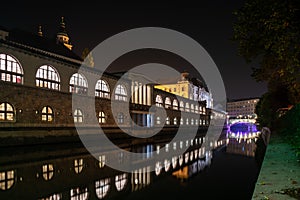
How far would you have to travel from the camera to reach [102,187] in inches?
376

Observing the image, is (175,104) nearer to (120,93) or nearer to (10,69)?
(120,93)

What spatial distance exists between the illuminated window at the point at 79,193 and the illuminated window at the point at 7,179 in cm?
241

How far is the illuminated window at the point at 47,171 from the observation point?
11.1 metres

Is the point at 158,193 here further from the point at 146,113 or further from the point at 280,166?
the point at 146,113

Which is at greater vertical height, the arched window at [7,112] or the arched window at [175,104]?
the arched window at [175,104]

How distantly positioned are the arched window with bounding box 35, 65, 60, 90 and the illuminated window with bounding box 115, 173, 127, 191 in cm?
2083

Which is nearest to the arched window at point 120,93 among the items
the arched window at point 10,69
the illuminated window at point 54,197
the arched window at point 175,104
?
the arched window at point 10,69

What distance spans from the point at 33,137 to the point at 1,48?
890 cm

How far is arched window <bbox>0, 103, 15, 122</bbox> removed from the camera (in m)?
24.0

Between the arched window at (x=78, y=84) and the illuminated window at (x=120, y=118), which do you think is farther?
the illuminated window at (x=120, y=118)

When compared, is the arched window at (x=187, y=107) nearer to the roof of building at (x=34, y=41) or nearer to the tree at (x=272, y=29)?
the roof of building at (x=34, y=41)

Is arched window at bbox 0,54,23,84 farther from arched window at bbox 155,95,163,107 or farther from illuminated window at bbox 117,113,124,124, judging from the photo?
arched window at bbox 155,95,163,107

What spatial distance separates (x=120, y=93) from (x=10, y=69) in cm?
1966

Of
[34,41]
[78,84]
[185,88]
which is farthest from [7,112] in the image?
[185,88]
